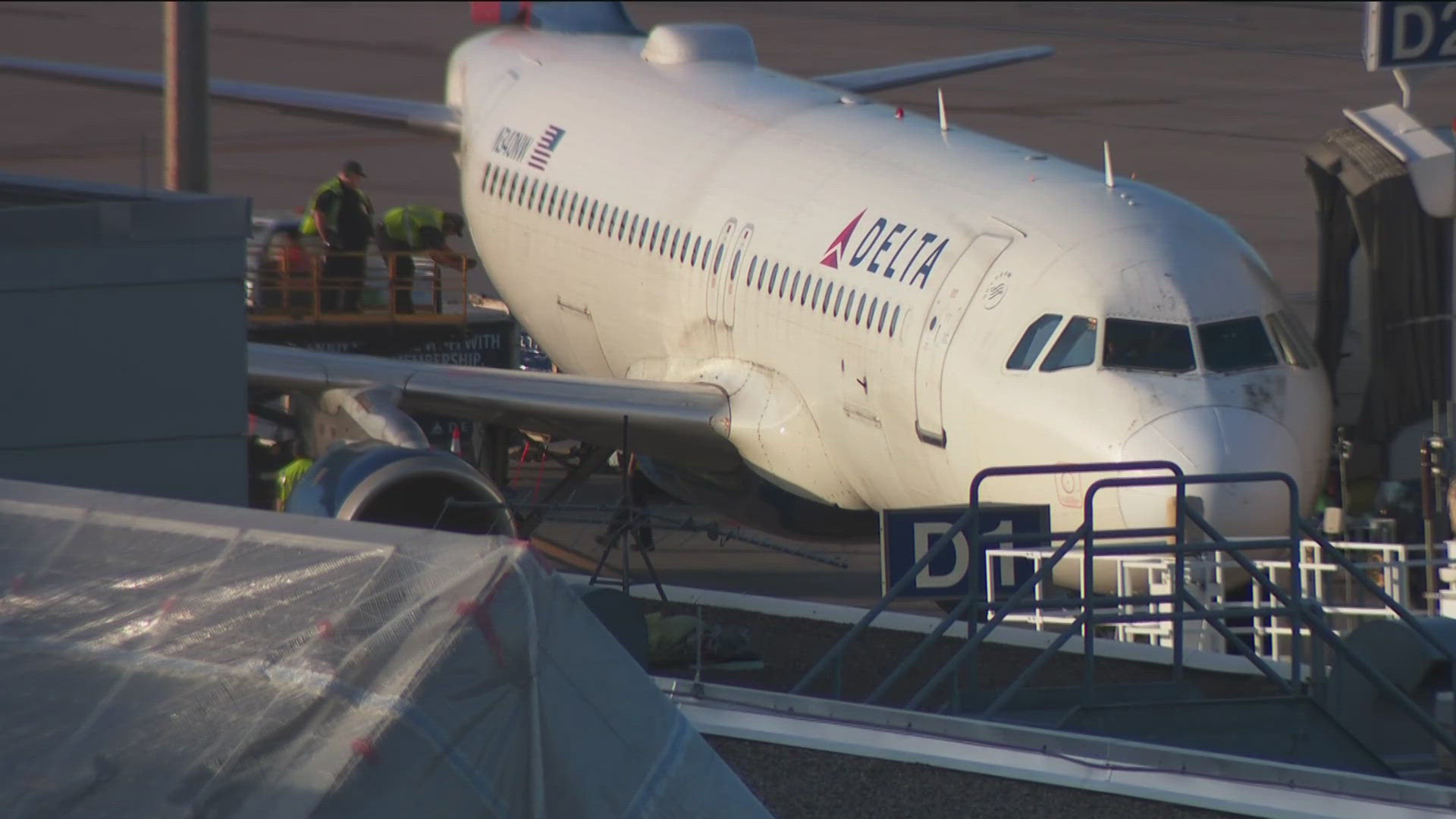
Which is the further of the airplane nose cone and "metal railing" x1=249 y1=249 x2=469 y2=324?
"metal railing" x1=249 y1=249 x2=469 y2=324

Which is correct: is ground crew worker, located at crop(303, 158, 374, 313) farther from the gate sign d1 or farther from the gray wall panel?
the gray wall panel

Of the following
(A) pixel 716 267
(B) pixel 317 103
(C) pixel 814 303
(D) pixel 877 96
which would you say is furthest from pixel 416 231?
(D) pixel 877 96

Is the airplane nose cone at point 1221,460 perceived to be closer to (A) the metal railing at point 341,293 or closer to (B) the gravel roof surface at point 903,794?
(B) the gravel roof surface at point 903,794

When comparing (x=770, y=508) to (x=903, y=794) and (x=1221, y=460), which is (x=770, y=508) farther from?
(x=903, y=794)

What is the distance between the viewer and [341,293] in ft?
79.5

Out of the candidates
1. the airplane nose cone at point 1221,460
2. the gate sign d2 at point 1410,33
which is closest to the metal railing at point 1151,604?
the airplane nose cone at point 1221,460

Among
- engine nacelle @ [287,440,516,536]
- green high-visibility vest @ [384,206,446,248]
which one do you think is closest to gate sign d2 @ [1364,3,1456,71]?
engine nacelle @ [287,440,516,536]

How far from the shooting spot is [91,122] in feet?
162

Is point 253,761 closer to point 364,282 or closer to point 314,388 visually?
point 314,388

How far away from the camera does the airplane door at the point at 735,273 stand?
62.8ft

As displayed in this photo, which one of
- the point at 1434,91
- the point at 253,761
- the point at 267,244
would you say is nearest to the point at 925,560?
the point at 253,761

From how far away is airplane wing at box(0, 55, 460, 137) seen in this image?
85.9 feet

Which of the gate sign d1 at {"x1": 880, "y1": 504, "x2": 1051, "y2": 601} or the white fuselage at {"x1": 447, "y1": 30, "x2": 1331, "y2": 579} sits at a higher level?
the white fuselage at {"x1": 447, "y1": 30, "x2": 1331, "y2": 579}

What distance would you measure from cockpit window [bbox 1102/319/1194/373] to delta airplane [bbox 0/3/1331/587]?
0.06 feet
